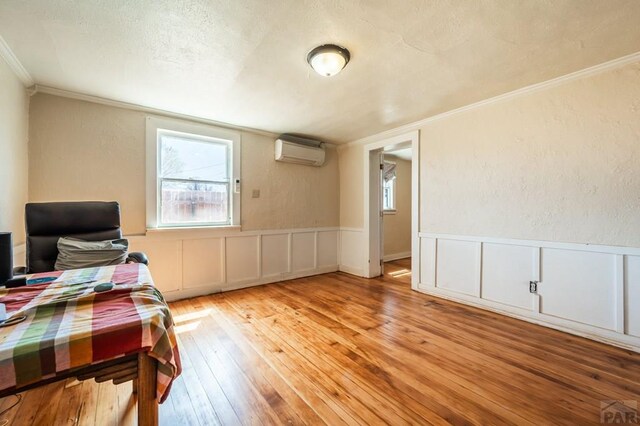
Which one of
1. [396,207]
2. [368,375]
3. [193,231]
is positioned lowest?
[368,375]

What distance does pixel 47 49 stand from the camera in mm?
1958

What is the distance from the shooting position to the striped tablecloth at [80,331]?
0.73 meters

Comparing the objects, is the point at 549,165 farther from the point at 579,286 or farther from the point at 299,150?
the point at 299,150

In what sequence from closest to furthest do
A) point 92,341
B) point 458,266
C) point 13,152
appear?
1. point 92,341
2. point 13,152
3. point 458,266

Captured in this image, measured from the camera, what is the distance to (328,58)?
196 centimetres

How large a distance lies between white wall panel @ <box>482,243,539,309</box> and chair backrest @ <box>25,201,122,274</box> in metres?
3.67

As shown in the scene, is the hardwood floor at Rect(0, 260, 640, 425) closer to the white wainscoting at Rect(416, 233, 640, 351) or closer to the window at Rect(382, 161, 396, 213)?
the white wainscoting at Rect(416, 233, 640, 351)

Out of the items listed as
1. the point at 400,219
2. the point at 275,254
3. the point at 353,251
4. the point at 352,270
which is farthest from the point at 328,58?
the point at 400,219

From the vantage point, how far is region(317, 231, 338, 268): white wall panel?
457 cm

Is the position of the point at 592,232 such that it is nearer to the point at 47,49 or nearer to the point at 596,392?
the point at 596,392

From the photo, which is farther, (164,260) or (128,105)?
(164,260)

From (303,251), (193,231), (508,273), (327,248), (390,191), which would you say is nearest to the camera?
(508,273)

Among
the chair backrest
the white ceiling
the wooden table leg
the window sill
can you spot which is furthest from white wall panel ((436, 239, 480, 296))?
the chair backrest

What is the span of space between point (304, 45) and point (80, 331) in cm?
201
